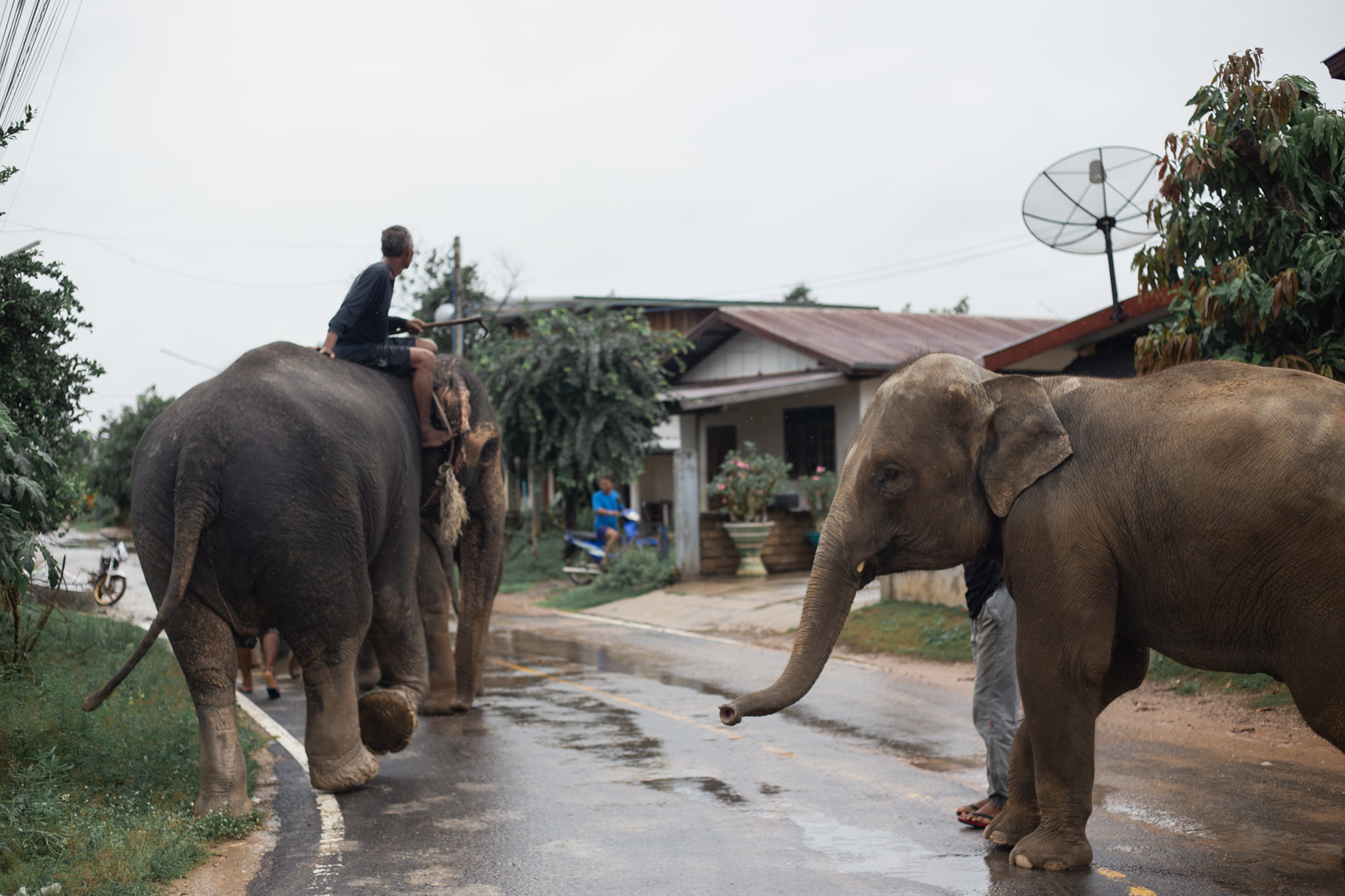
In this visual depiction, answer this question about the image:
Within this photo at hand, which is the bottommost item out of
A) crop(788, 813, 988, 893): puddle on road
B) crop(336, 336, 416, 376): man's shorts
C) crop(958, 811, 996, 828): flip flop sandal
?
crop(788, 813, 988, 893): puddle on road

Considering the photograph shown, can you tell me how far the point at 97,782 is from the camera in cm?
636

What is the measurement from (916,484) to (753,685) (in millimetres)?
6289

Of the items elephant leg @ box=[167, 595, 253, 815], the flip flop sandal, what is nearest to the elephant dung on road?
elephant leg @ box=[167, 595, 253, 815]

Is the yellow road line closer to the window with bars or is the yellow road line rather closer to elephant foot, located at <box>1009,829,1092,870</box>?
elephant foot, located at <box>1009,829,1092,870</box>

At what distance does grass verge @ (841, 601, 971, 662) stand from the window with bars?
851cm

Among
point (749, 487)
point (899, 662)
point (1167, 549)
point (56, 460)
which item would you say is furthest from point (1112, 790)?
point (749, 487)

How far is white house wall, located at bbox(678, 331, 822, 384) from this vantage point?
79.9 feet

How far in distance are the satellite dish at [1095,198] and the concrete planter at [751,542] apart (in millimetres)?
8867

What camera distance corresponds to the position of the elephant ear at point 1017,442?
4.86m

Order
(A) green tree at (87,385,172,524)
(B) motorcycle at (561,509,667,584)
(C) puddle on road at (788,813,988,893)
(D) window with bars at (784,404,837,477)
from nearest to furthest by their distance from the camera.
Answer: (C) puddle on road at (788,813,988,893)
(B) motorcycle at (561,509,667,584)
(D) window with bars at (784,404,837,477)
(A) green tree at (87,385,172,524)

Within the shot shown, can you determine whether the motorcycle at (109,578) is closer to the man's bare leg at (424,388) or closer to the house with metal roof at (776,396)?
the man's bare leg at (424,388)

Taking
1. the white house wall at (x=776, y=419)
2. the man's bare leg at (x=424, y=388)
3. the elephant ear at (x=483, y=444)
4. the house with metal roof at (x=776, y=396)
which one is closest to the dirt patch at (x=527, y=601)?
the house with metal roof at (x=776, y=396)

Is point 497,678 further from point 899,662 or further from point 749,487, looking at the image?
point 749,487

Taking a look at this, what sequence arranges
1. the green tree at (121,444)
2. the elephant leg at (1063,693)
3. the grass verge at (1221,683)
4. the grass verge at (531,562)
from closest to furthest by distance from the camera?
the elephant leg at (1063,693) < the grass verge at (1221,683) < the grass verge at (531,562) < the green tree at (121,444)
